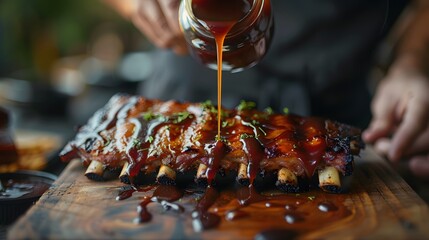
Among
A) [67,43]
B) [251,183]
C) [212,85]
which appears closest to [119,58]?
[67,43]

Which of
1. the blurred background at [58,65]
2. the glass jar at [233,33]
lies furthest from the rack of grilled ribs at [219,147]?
the blurred background at [58,65]

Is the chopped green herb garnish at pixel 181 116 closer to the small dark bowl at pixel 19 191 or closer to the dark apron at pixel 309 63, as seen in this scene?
the small dark bowl at pixel 19 191

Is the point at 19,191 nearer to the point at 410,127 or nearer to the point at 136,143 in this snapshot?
the point at 136,143

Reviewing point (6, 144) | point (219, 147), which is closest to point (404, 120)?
point (219, 147)

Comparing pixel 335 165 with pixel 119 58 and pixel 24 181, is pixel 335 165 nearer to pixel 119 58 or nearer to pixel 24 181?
pixel 24 181

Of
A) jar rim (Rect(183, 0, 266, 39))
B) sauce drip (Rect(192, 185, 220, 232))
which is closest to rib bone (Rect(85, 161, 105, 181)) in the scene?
sauce drip (Rect(192, 185, 220, 232))

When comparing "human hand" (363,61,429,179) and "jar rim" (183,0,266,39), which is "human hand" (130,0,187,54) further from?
"human hand" (363,61,429,179)
